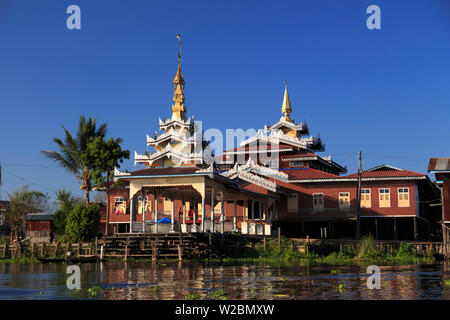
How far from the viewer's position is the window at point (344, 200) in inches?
1896

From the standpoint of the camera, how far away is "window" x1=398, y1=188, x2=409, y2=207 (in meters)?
46.8

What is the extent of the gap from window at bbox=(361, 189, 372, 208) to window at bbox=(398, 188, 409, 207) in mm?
Answer: 2373

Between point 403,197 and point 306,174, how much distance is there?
27.2ft

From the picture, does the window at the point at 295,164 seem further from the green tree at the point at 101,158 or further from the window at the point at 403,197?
the green tree at the point at 101,158

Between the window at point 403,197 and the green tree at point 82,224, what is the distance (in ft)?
78.8

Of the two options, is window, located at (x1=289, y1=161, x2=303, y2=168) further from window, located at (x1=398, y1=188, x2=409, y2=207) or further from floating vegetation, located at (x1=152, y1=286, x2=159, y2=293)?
floating vegetation, located at (x1=152, y1=286, x2=159, y2=293)

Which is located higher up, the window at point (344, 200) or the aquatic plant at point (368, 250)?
the window at point (344, 200)

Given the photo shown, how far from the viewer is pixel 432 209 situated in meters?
60.6

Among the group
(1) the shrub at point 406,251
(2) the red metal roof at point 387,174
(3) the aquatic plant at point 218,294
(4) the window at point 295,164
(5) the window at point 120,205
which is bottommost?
(1) the shrub at point 406,251

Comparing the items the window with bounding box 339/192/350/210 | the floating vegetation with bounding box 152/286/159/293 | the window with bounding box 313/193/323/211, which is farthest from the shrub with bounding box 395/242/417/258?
the floating vegetation with bounding box 152/286/159/293

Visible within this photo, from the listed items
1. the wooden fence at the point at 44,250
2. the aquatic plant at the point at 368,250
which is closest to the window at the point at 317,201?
the aquatic plant at the point at 368,250

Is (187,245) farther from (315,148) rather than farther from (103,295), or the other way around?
(315,148)

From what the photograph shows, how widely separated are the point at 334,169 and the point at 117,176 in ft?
104
